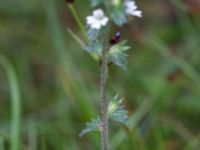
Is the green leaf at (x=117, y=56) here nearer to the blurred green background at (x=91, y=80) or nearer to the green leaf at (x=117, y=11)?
the green leaf at (x=117, y=11)

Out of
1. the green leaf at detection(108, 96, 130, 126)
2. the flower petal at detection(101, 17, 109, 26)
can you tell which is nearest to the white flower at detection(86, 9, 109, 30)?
the flower petal at detection(101, 17, 109, 26)

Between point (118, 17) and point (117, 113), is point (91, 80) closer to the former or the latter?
point (117, 113)

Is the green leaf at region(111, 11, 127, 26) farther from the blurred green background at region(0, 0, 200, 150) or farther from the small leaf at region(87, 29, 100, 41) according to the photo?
the blurred green background at region(0, 0, 200, 150)

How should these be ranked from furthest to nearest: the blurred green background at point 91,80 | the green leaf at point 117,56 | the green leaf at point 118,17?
the blurred green background at point 91,80 < the green leaf at point 117,56 < the green leaf at point 118,17

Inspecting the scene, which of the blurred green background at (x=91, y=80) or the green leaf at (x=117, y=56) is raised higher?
the blurred green background at (x=91, y=80)

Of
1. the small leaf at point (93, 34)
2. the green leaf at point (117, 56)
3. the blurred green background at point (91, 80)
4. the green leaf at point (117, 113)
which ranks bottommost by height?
the green leaf at point (117, 113)

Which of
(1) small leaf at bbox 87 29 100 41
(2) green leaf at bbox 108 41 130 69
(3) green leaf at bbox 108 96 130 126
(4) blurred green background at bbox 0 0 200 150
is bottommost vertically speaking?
(3) green leaf at bbox 108 96 130 126

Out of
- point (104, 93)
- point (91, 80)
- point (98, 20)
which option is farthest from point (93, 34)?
point (91, 80)

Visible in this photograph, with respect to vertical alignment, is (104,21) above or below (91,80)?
below

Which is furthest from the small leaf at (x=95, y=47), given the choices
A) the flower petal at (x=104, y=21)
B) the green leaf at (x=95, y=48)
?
the flower petal at (x=104, y=21)
